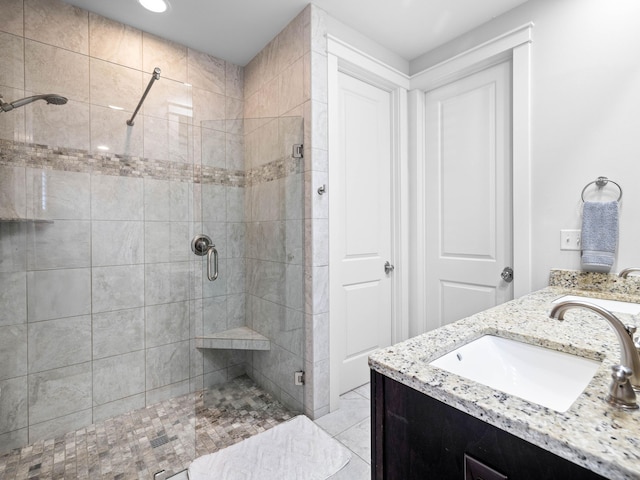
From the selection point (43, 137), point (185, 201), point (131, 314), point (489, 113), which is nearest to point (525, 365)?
point (489, 113)

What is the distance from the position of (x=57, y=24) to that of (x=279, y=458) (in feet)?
8.94

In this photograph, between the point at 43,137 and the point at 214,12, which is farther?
the point at 214,12

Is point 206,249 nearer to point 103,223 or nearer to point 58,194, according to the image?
point 103,223

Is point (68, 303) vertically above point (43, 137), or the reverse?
point (43, 137)

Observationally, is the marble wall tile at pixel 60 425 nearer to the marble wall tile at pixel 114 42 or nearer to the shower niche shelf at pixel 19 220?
the shower niche shelf at pixel 19 220

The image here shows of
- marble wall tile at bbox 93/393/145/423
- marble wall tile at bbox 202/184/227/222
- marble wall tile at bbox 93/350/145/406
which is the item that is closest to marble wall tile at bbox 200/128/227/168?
marble wall tile at bbox 202/184/227/222

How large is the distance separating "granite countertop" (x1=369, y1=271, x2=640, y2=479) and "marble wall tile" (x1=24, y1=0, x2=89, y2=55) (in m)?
2.42

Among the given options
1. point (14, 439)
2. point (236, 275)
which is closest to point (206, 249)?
point (236, 275)

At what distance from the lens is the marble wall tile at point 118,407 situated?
1851mm

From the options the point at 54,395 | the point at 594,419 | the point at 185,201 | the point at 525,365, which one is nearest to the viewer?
the point at 594,419

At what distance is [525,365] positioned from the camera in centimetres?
93

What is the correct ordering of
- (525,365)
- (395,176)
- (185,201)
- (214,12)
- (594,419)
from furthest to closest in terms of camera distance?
1. (395,176)
2. (185,201)
3. (214,12)
4. (525,365)
5. (594,419)

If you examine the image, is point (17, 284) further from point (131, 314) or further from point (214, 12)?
point (214, 12)

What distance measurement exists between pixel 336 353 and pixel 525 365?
1.28m
